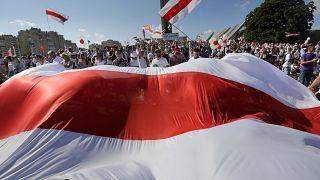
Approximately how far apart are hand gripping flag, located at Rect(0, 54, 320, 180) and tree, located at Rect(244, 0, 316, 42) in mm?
50636

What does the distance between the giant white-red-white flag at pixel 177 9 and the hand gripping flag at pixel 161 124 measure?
417 cm

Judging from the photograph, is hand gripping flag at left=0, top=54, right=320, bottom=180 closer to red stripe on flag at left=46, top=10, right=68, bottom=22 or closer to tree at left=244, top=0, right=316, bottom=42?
red stripe on flag at left=46, top=10, right=68, bottom=22

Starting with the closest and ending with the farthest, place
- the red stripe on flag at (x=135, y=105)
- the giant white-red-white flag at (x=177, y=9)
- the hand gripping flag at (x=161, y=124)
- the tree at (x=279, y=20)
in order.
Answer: the hand gripping flag at (x=161, y=124) → the red stripe on flag at (x=135, y=105) → the giant white-red-white flag at (x=177, y=9) → the tree at (x=279, y=20)

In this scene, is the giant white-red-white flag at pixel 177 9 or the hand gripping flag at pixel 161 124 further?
the giant white-red-white flag at pixel 177 9

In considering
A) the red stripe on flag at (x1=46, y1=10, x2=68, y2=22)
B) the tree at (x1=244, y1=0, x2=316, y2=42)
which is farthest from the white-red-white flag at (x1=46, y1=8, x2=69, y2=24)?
the tree at (x1=244, y1=0, x2=316, y2=42)

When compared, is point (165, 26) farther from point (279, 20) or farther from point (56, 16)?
point (56, 16)

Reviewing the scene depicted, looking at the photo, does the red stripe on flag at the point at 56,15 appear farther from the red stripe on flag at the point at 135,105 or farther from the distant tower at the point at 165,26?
the red stripe on flag at the point at 135,105

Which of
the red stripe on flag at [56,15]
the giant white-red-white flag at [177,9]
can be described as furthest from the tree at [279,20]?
the giant white-red-white flag at [177,9]

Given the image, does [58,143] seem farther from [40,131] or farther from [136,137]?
[136,137]

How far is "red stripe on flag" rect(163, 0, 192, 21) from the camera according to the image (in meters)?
8.51

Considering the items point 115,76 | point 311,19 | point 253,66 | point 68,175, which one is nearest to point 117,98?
point 115,76

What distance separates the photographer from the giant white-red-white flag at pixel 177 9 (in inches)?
335

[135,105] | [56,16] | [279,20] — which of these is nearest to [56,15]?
[56,16]

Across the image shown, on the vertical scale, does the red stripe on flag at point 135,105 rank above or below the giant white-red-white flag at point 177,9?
below
